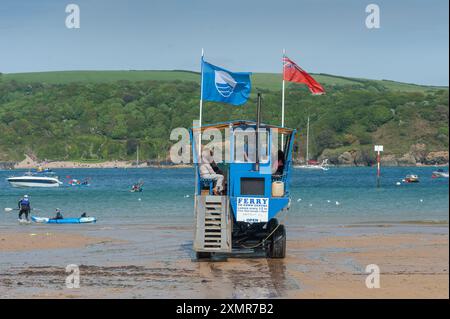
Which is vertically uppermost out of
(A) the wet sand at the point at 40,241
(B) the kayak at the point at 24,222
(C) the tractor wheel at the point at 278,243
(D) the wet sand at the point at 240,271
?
(C) the tractor wheel at the point at 278,243

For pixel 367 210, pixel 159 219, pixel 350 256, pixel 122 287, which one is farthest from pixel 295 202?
pixel 122 287

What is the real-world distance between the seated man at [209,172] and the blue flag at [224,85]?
5.10ft

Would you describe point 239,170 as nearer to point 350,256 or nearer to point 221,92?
point 221,92

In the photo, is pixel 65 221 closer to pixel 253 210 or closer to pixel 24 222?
pixel 24 222

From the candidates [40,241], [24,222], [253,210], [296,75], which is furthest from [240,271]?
[24,222]

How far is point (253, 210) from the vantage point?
70.7 ft

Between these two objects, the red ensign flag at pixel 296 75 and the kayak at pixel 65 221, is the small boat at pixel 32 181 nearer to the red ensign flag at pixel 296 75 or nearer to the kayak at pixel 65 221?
the kayak at pixel 65 221

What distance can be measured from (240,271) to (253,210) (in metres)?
1.98

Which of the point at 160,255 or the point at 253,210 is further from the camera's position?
the point at 160,255

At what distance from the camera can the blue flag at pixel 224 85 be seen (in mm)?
22688

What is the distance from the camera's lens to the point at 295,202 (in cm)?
6031

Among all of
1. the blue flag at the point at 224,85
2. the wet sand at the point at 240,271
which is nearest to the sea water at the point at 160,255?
the wet sand at the point at 240,271
